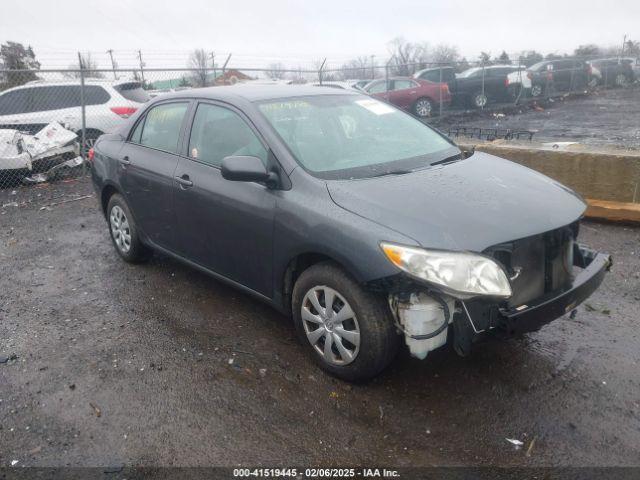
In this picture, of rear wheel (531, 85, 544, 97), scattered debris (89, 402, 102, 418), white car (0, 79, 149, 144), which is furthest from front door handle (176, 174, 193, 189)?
rear wheel (531, 85, 544, 97)

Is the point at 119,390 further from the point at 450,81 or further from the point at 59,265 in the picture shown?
the point at 450,81

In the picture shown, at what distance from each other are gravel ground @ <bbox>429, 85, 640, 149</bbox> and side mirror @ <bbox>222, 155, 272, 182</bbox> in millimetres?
9879

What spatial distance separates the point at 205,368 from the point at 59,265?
114 inches

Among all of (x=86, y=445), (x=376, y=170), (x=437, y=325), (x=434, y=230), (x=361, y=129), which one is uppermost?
(x=361, y=129)

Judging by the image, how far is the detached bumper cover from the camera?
2.80m

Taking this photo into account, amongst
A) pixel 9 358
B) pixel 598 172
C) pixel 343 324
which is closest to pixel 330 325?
pixel 343 324

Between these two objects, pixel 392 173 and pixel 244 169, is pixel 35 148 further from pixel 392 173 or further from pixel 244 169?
pixel 392 173

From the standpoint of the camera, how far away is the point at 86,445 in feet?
9.34

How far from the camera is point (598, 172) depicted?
5902mm

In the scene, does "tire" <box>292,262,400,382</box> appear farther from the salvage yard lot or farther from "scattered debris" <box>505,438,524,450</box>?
"scattered debris" <box>505,438,524,450</box>

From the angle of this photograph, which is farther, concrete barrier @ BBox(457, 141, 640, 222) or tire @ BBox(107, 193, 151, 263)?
concrete barrier @ BBox(457, 141, 640, 222)

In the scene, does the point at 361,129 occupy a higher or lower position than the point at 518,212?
higher

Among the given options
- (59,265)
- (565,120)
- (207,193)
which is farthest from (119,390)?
(565,120)

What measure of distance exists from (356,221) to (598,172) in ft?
13.5
